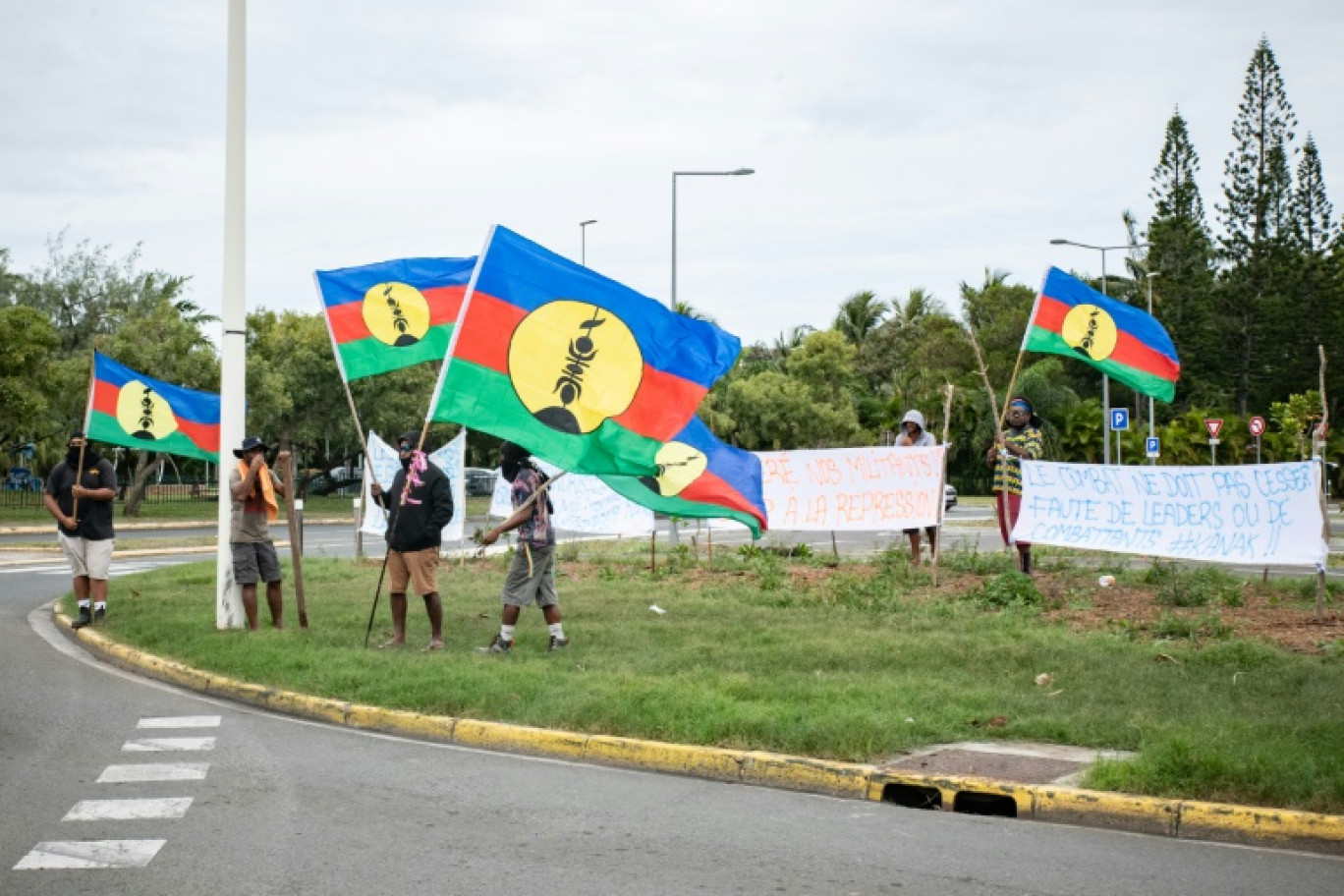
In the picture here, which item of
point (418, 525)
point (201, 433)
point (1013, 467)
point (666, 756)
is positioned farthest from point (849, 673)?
point (201, 433)

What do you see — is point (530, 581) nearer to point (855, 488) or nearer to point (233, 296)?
point (233, 296)

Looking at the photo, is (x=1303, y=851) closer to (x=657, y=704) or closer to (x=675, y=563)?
(x=657, y=704)

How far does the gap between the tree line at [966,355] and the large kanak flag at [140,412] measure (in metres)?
22.4

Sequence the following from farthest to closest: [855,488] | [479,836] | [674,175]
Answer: [674,175] → [855,488] → [479,836]

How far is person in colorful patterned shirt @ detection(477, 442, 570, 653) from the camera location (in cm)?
1105

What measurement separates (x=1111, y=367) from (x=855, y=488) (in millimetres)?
3514

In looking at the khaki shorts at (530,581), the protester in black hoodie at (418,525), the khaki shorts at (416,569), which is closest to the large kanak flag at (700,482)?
the khaki shorts at (530,581)

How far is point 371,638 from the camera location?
39.4 feet

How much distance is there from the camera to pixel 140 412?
14.8 meters

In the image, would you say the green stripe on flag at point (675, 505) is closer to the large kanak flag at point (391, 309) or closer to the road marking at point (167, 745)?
the large kanak flag at point (391, 309)

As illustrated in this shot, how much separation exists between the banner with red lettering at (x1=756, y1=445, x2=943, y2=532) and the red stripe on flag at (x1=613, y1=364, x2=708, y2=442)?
15.8 feet

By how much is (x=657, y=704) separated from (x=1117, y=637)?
174 inches

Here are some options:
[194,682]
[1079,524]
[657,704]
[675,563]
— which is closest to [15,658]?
[194,682]

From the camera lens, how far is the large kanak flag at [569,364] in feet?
34.3
